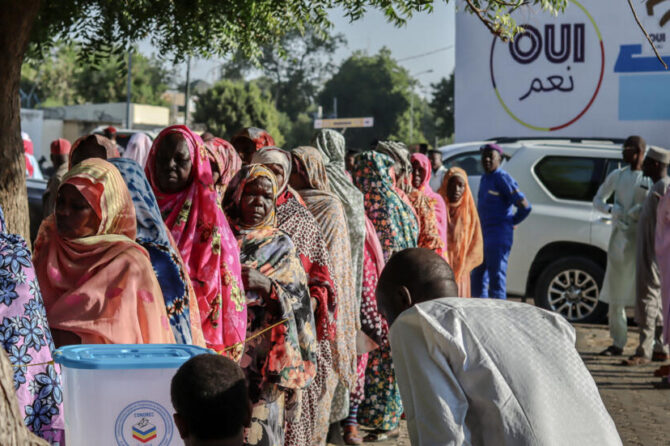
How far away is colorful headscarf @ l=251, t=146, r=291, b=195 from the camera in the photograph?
5.21 m

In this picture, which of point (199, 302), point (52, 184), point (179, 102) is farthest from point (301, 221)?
point (179, 102)

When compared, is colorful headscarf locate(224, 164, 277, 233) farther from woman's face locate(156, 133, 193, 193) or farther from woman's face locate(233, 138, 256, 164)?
woman's face locate(233, 138, 256, 164)

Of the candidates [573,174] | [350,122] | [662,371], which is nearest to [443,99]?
[350,122]

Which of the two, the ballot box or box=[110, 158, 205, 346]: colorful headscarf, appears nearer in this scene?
the ballot box

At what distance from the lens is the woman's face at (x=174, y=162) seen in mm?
4133

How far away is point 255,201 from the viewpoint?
4473 millimetres

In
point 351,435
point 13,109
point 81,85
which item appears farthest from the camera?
point 81,85

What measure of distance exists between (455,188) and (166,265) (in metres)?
6.08

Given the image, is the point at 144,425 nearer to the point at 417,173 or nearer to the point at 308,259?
the point at 308,259

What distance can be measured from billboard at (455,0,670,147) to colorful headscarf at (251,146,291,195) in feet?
35.1

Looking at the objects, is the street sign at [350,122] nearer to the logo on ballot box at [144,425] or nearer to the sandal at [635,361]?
the sandal at [635,361]

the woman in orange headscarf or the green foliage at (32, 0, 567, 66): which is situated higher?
the green foliage at (32, 0, 567, 66)

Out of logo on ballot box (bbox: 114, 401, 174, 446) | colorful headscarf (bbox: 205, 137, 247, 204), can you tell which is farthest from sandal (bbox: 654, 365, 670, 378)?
logo on ballot box (bbox: 114, 401, 174, 446)

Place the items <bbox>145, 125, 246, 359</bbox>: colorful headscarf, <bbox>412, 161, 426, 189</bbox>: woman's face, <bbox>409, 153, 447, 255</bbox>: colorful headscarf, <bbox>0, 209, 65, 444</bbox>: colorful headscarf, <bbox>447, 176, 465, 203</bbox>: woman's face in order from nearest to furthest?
1. <bbox>0, 209, 65, 444</bbox>: colorful headscarf
2. <bbox>145, 125, 246, 359</bbox>: colorful headscarf
3. <bbox>409, 153, 447, 255</bbox>: colorful headscarf
4. <bbox>412, 161, 426, 189</bbox>: woman's face
5. <bbox>447, 176, 465, 203</bbox>: woman's face
